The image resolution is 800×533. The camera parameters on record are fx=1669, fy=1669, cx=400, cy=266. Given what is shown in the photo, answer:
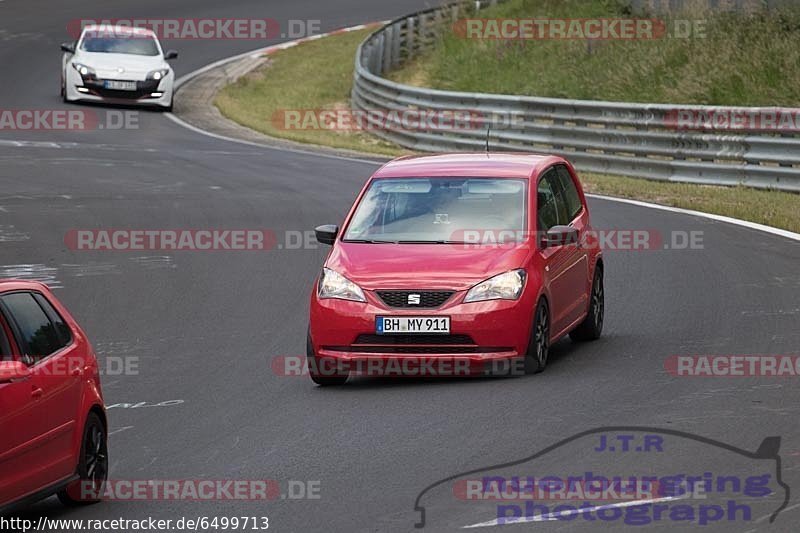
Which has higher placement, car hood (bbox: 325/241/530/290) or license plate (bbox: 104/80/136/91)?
car hood (bbox: 325/241/530/290)

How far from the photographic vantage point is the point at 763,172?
23766 mm

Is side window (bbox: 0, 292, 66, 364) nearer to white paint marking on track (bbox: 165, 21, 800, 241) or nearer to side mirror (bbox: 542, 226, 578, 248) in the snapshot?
side mirror (bbox: 542, 226, 578, 248)

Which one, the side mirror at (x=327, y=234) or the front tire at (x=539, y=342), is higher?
the side mirror at (x=327, y=234)

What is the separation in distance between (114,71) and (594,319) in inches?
850

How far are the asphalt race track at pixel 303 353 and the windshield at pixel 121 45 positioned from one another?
375 inches

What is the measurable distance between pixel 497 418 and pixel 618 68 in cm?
2375

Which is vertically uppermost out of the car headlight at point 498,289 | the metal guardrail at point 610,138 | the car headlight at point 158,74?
the car headlight at point 498,289

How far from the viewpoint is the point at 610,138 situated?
86.9ft

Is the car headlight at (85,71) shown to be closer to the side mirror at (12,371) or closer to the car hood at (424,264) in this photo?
the car hood at (424,264)

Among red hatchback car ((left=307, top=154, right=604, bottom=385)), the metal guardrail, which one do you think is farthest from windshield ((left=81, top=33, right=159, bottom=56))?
red hatchback car ((left=307, top=154, right=604, bottom=385))

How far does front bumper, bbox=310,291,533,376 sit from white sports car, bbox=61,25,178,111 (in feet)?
74.1

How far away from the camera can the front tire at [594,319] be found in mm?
13719

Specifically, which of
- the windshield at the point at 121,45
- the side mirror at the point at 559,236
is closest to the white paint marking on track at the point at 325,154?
the windshield at the point at 121,45

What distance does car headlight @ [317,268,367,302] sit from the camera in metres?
12.0
